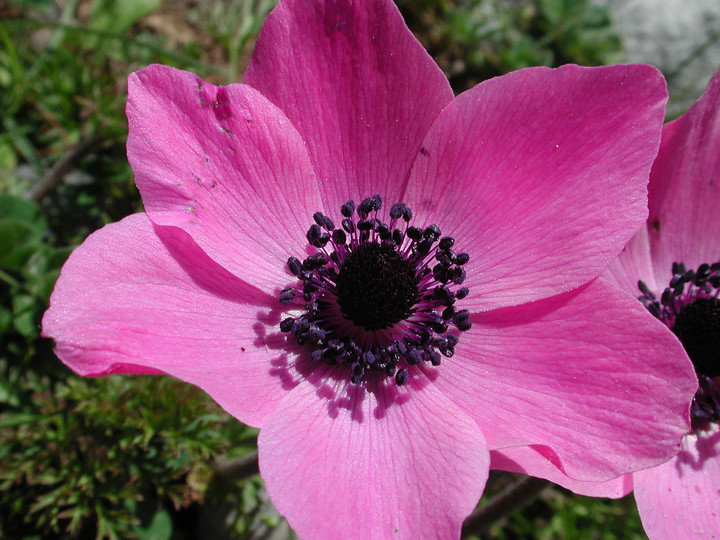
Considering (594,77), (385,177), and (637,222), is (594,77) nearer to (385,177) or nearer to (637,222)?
(637,222)

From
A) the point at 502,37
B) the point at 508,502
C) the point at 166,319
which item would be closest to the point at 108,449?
the point at 166,319

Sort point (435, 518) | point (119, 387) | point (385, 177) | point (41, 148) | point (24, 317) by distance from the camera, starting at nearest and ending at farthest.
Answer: point (435, 518), point (385, 177), point (119, 387), point (24, 317), point (41, 148)

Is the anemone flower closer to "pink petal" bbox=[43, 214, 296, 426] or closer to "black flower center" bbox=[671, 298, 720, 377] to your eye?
"pink petal" bbox=[43, 214, 296, 426]

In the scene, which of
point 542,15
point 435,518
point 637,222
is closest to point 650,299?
point 637,222

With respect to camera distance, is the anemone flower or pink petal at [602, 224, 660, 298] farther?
pink petal at [602, 224, 660, 298]

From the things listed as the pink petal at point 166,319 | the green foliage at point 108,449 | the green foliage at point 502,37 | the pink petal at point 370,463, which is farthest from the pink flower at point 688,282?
the green foliage at point 502,37

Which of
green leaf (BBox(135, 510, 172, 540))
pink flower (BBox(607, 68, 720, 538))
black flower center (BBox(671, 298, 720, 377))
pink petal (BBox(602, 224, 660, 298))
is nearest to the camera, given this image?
pink flower (BBox(607, 68, 720, 538))

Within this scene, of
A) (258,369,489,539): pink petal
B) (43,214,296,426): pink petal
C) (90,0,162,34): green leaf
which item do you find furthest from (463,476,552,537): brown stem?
(90,0,162,34): green leaf
